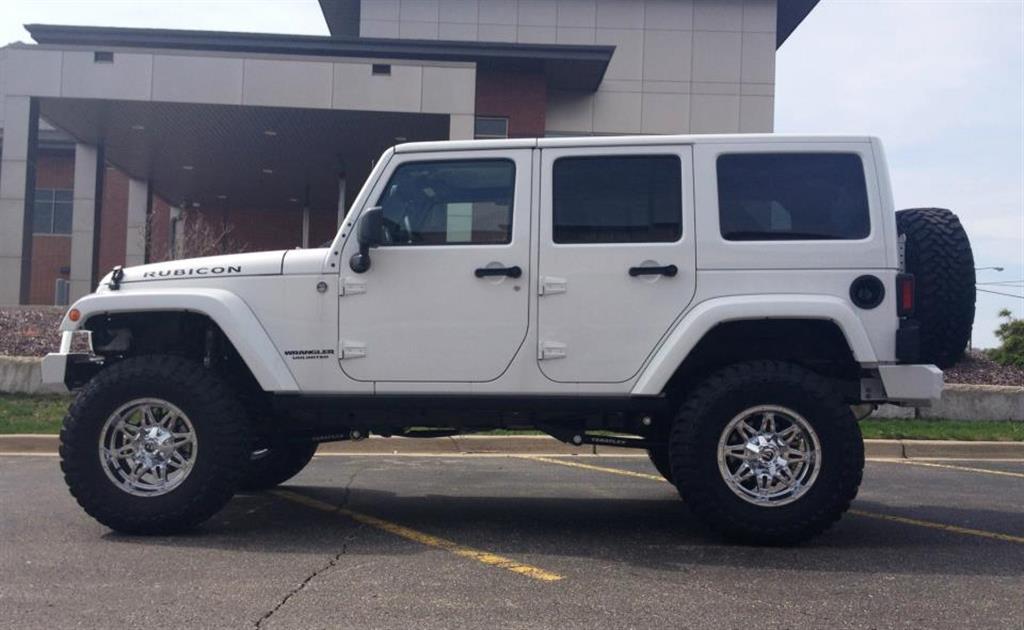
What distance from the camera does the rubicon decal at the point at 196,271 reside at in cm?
611

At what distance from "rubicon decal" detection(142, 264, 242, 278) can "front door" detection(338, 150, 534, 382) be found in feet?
2.24

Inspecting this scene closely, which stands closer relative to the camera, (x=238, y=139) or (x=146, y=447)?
(x=146, y=447)

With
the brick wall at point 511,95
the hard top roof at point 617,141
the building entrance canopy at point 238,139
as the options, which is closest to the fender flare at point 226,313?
the hard top roof at point 617,141

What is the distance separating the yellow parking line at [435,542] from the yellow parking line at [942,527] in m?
2.79

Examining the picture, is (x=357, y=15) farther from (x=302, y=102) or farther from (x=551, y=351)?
(x=551, y=351)

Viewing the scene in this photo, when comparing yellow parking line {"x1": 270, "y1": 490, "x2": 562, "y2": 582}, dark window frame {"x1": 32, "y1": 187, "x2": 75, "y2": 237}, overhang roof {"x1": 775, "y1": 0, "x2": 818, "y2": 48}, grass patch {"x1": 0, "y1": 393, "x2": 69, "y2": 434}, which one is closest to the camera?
yellow parking line {"x1": 270, "y1": 490, "x2": 562, "y2": 582}

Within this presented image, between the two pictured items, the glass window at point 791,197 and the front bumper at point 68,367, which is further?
the front bumper at point 68,367

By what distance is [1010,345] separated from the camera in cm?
1519

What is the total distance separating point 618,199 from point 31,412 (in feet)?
27.0

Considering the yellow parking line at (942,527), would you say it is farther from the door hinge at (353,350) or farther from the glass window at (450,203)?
the door hinge at (353,350)

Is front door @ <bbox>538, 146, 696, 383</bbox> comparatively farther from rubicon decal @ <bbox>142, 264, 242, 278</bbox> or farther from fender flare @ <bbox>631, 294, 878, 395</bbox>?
rubicon decal @ <bbox>142, 264, 242, 278</bbox>

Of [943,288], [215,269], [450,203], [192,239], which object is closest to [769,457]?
[943,288]

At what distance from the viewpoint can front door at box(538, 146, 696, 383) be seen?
19.1 ft

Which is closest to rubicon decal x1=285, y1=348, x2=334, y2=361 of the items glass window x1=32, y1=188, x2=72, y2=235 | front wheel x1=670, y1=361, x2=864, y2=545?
front wheel x1=670, y1=361, x2=864, y2=545
